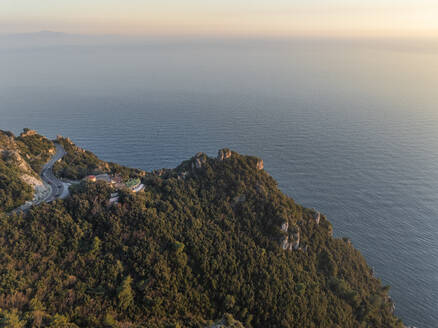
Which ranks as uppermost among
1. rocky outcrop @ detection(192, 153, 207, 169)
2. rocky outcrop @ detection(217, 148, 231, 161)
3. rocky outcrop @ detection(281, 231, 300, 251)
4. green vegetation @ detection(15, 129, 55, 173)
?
rocky outcrop @ detection(217, 148, 231, 161)

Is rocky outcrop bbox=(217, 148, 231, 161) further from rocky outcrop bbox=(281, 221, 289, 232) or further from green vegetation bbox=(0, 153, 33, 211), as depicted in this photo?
green vegetation bbox=(0, 153, 33, 211)

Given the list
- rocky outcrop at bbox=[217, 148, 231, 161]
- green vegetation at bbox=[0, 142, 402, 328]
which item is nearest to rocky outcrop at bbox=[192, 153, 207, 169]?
green vegetation at bbox=[0, 142, 402, 328]

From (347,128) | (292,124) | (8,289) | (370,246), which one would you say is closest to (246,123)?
Answer: (292,124)

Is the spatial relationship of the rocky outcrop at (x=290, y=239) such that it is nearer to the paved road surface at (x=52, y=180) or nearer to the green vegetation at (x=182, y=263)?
the green vegetation at (x=182, y=263)

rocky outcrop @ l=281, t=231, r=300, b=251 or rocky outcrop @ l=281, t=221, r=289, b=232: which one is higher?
rocky outcrop @ l=281, t=221, r=289, b=232

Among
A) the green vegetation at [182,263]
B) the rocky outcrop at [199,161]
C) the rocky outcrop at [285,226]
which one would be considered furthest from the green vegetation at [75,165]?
the rocky outcrop at [285,226]

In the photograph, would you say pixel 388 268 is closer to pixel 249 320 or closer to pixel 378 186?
pixel 378 186
